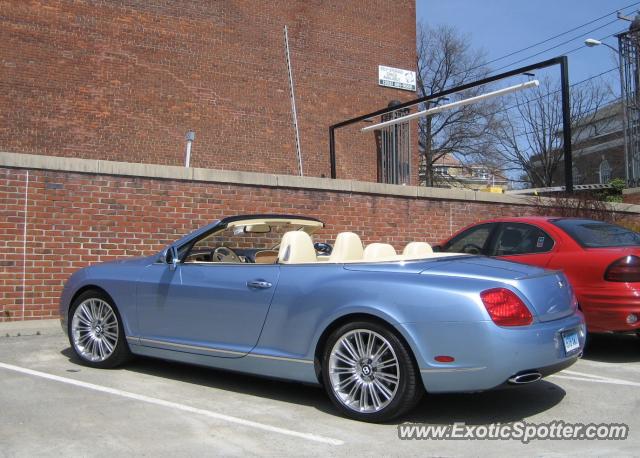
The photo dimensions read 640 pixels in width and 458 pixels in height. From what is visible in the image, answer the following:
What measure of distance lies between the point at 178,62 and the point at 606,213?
1079 cm

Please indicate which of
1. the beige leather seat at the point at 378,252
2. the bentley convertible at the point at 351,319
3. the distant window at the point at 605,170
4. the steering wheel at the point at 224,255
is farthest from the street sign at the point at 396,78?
the distant window at the point at 605,170

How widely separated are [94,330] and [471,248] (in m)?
4.36

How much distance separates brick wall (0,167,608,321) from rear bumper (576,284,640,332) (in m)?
5.36

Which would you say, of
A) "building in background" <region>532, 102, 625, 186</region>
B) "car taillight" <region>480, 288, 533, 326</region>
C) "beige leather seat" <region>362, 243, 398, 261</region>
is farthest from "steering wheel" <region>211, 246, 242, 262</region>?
"building in background" <region>532, 102, 625, 186</region>

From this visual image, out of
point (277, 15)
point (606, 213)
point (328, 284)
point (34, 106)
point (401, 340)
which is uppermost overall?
point (277, 15)

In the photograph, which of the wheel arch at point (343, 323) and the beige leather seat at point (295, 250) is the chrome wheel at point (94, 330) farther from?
the wheel arch at point (343, 323)

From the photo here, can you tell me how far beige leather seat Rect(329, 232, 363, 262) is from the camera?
5.42 metres

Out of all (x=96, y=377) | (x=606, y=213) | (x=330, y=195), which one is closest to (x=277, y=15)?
(x=330, y=195)

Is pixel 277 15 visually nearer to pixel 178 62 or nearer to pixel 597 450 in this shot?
pixel 178 62

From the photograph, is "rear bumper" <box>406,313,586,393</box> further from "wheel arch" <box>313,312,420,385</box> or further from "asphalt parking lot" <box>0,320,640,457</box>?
"asphalt parking lot" <box>0,320,640,457</box>

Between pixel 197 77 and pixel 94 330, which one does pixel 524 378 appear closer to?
pixel 94 330

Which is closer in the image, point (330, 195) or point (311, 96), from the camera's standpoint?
point (330, 195)

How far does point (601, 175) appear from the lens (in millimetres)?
38469

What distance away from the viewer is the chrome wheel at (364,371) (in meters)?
4.46
